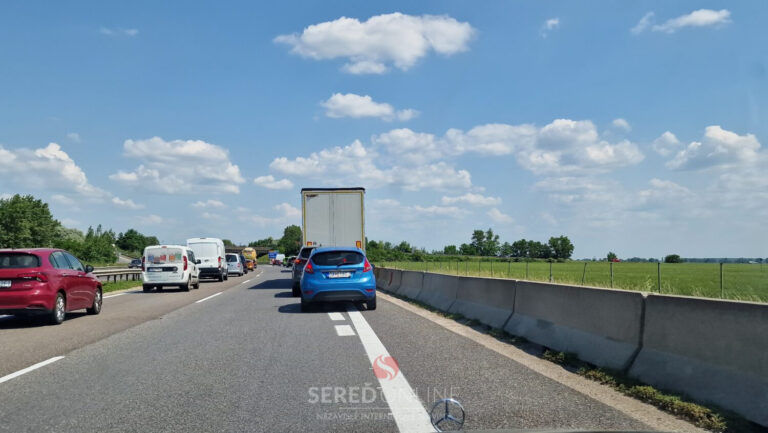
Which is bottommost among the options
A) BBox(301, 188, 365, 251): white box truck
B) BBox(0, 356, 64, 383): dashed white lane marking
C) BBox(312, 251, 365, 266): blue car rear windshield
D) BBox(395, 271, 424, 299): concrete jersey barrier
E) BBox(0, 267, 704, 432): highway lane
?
BBox(0, 356, 64, 383): dashed white lane marking

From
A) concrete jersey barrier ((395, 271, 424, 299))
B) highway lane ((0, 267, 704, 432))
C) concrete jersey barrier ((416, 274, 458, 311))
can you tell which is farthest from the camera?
concrete jersey barrier ((395, 271, 424, 299))

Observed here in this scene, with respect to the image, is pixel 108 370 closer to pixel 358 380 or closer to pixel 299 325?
pixel 358 380

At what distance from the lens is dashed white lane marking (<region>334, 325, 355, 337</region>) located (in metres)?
10.6

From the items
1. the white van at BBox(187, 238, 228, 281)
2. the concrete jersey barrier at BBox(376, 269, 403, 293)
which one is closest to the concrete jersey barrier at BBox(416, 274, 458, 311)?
the concrete jersey barrier at BBox(376, 269, 403, 293)

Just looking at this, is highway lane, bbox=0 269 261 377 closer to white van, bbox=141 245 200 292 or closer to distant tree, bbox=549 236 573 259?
white van, bbox=141 245 200 292

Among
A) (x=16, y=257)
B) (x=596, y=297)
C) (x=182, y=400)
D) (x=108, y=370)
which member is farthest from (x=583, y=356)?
(x=16, y=257)

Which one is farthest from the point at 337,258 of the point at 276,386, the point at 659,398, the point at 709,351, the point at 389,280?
the point at 709,351

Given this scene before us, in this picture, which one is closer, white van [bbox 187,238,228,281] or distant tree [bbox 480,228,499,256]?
white van [bbox 187,238,228,281]

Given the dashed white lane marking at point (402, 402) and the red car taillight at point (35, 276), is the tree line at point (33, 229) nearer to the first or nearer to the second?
the red car taillight at point (35, 276)

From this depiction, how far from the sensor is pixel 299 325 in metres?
12.0

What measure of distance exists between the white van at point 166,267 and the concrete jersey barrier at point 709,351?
2140 centimetres

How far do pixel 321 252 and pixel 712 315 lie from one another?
10.7 meters

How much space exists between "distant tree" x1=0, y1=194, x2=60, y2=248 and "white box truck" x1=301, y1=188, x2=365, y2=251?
90.7 metres

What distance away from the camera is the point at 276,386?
6453 mm
